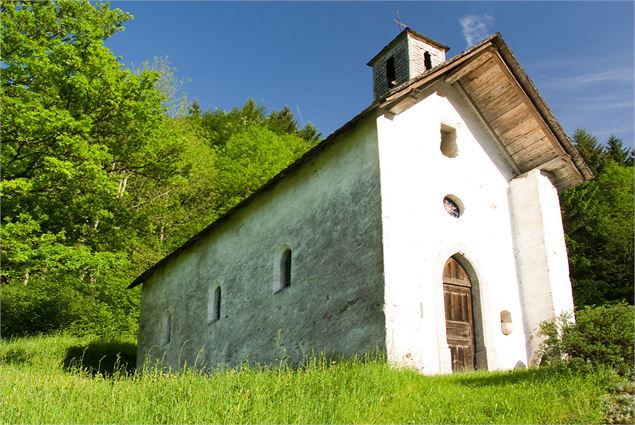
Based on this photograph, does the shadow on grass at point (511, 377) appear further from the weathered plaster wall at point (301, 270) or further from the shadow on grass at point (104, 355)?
the shadow on grass at point (104, 355)

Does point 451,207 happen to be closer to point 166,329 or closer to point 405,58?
point 405,58

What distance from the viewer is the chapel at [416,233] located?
12000mm

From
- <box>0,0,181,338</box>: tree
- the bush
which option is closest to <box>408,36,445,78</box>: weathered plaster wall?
the bush

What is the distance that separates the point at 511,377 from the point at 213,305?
10184 mm

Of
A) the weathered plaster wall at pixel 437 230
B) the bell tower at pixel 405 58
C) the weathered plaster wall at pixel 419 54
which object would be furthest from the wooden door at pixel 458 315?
the weathered plaster wall at pixel 419 54

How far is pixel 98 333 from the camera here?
25.2 meters

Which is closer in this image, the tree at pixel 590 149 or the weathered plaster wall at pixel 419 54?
the weathered plaster wall at pixel 419 54

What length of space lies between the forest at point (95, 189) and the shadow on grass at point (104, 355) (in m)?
1.99

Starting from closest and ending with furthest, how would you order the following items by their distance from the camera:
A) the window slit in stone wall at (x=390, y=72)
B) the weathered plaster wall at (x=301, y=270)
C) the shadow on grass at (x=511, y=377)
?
the shadow on grass at (x=511, y=377) < the weathered plaster wall at (x=301, y=270) < the window slit in stone wall at (x=390, y=72)

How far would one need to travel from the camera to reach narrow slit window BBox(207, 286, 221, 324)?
690 inches

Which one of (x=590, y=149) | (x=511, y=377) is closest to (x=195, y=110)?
(x=590, y=149)

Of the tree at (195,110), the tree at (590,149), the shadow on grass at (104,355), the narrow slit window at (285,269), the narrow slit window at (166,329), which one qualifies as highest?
the tree at (195,110)

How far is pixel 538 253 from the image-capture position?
1451cm

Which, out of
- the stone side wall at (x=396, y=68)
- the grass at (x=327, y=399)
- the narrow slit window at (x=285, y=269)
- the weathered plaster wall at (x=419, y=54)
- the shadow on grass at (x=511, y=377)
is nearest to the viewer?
the grass at (x=327, y=399)
